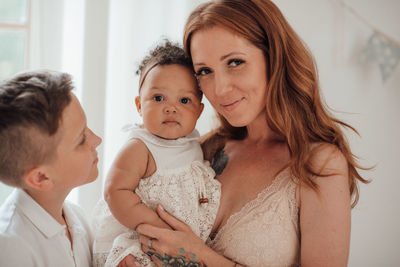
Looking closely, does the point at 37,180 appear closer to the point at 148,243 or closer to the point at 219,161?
the point at 148,243

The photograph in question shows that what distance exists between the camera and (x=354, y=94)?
251cm

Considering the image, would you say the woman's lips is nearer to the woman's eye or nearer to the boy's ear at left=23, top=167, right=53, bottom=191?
the woman's eye

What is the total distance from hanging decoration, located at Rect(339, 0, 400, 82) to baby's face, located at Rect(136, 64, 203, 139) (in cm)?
140

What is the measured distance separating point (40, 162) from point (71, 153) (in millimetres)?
104

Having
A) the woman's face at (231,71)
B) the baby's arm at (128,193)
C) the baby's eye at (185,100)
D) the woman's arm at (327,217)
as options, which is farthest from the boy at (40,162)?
the woman's arm at (327,217)

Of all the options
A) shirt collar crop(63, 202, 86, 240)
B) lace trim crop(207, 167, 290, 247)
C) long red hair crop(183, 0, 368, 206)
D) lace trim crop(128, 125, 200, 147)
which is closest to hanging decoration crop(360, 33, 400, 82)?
long red hair crop(183, 0, 368, 206)

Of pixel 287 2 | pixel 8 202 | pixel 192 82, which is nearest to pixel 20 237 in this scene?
pixel 8 202

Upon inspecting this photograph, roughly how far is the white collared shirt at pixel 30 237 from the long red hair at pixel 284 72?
0.85 m

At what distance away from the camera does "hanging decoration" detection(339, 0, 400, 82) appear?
2.43 metres

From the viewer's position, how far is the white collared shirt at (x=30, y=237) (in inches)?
45.7

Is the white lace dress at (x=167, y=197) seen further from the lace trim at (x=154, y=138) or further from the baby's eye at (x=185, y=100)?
the baby's eye at (x=185, y=100)

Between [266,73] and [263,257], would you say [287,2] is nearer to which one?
[266,73]

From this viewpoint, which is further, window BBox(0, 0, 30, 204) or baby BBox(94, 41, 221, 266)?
window BBox(0, 0, 30, 204)

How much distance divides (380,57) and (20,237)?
222cm
